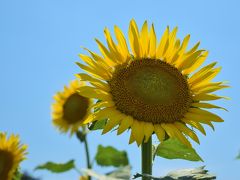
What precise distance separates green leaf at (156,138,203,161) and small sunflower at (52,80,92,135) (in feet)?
20.1

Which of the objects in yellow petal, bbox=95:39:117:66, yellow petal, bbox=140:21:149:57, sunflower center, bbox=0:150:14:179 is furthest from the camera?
sunflower center, bbox=0:150:14:179

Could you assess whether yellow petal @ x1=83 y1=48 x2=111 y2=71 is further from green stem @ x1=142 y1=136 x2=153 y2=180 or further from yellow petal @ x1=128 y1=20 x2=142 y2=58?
green stem @ x1=142 y1=136 x2=153 y2=180

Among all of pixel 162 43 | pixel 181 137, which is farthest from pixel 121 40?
pixel 181 137

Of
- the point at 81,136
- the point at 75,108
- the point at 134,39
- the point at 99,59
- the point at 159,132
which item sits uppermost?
the point at 75,108

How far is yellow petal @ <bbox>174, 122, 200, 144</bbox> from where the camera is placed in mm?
3401

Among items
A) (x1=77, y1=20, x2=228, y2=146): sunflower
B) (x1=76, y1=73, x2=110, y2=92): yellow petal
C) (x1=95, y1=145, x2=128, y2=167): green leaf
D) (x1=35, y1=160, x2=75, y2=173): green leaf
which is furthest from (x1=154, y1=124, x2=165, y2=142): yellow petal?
(x1=35, y1=160, x2=75, y2=173): green leaf

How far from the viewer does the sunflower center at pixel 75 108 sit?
9836 millimetres

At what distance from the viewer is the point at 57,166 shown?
226 inches

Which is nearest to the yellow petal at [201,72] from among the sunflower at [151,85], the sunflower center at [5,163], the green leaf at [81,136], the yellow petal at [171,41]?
the sunflower at [151,85]

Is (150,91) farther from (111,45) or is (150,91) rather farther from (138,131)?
(138,131)

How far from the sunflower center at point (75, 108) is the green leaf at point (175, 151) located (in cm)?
639

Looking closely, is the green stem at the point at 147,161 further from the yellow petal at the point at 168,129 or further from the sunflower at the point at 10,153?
the sunflower at the point at 10,153

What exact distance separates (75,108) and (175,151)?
21.3 feet

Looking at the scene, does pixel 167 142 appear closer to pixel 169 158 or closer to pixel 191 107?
pixel 169 158
